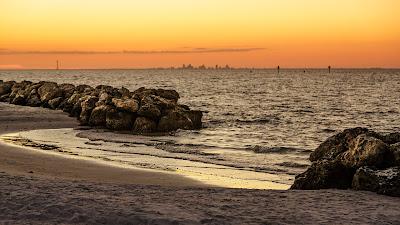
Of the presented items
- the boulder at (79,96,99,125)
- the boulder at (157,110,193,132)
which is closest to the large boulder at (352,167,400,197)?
the boulder at (157,110,193,132)

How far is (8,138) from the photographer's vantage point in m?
22.7

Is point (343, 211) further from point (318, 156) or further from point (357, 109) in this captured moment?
point (357, 109)

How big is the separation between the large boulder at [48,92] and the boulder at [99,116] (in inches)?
578

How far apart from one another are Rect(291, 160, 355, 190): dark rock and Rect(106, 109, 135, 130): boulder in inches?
638

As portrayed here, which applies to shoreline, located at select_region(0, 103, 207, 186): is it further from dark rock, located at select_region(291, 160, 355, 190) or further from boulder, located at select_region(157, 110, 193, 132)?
boulder, located at select_region(157, 110, 193, 132)

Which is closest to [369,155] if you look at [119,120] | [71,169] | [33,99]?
[71,169]

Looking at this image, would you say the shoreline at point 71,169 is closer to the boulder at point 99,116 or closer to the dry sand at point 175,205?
the dry sand at point 175,205

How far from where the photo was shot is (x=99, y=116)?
28469mm

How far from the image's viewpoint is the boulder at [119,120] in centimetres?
2716

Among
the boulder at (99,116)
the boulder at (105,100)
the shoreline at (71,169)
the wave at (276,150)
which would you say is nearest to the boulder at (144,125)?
the boulder at (99,116)

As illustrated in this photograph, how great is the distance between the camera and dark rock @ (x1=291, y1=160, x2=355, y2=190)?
1189 cm

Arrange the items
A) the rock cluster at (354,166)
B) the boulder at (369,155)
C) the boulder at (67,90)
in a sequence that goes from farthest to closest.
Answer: the boulder at (67,90) < the boulder at (369,155) < the rock cluster at (354,166)

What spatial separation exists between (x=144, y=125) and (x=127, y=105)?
1991 millimetres

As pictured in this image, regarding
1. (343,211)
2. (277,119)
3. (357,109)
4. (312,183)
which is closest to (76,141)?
(312,183)
